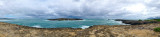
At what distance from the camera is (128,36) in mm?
13000

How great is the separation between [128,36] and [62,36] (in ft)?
32.5

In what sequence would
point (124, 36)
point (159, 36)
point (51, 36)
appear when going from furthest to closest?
point (51, 36) < point (124, 36) < point (159, 36)

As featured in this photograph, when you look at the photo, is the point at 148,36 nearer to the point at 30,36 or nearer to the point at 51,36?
the point at 51,36

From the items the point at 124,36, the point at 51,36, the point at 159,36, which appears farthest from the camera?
the point at 51,36

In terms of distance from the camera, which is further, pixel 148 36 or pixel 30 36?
pixel 30 36

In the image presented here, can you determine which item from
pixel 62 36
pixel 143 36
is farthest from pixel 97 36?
pixel 143 36

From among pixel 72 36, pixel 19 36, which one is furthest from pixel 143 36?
pixel 19 36

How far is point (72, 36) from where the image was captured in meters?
13.9

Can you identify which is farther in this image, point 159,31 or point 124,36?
point 159,31

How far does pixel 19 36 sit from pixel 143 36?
18411mm

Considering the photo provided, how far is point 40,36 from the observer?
13844mm

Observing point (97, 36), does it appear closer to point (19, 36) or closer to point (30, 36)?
point (30, 36)

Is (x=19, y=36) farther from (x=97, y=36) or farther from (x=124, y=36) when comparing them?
(x=124, y=36)

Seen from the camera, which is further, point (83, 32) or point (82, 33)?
point (83, 32)
